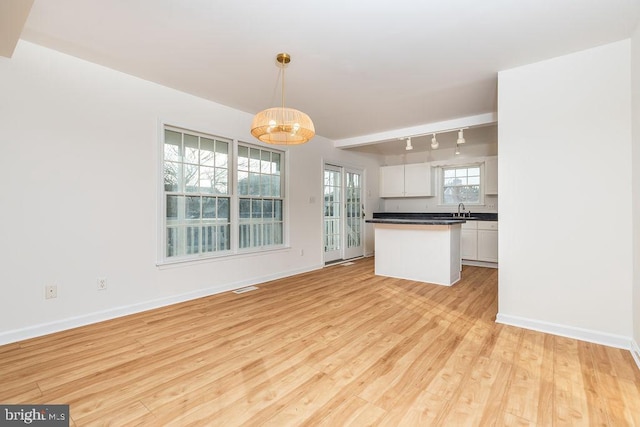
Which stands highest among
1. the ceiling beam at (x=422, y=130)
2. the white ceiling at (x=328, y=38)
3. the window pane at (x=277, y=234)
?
the white ceiling at (x=328, y=38)

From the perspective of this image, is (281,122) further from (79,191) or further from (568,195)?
(568,195)

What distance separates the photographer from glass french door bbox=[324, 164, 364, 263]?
19.3 feet

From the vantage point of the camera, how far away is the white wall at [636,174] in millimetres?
2174

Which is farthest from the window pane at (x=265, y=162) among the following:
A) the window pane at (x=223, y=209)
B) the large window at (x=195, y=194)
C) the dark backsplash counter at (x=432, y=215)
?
the dark backsplash counter at (x=432, y=215)

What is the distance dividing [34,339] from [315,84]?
3.52 metres

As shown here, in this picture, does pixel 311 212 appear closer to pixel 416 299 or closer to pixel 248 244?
pixel 248 244

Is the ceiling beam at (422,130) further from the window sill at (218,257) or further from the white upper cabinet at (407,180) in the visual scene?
the window sill at (218,257)

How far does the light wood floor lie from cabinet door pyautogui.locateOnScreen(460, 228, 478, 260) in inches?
110

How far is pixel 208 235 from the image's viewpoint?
3838 millimetres

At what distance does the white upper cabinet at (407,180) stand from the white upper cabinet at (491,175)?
3.58ft

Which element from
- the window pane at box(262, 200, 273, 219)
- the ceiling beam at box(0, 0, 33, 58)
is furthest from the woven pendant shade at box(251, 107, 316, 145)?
the window pane at box(262, 200, 273, 219)

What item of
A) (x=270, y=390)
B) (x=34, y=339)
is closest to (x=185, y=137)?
(x=34, y=339)

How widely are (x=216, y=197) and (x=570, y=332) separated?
4.00 m
